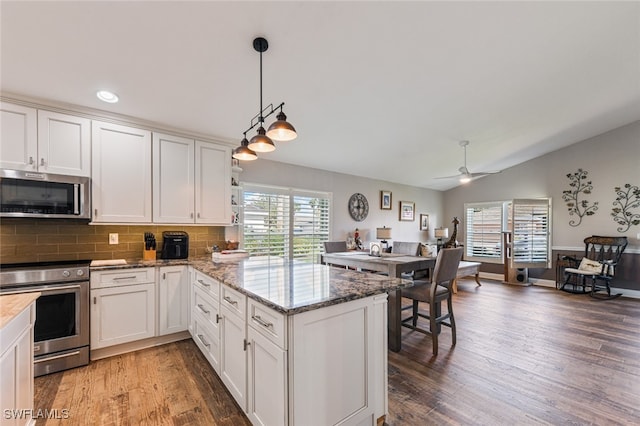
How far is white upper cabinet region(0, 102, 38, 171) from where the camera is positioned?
2.33 metres

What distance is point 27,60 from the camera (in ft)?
6.72

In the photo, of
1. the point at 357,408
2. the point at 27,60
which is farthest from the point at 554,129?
the point at 27,60

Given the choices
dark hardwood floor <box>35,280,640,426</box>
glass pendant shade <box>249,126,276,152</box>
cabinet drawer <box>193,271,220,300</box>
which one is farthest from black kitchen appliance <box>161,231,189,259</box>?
glass pendant shade <box>249,126,276,152</box>

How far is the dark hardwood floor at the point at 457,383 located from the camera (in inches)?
72.8

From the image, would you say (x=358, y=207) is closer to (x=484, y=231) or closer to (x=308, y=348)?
(x=484, y=231)

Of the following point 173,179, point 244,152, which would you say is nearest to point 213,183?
point 173,179

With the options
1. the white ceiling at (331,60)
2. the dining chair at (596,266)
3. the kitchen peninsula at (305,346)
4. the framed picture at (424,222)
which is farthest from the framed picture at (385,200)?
the kitchen peninsula at (305,346)

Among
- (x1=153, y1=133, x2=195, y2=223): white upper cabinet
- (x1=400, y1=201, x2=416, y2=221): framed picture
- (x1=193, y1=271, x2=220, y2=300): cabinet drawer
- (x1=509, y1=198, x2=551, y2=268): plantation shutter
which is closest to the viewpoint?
(x1=193, y1=271, x2=220, y2=300): cabinet drawer

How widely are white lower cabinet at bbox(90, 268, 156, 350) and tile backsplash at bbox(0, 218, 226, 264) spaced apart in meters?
0.53

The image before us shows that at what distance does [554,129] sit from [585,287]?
312cm

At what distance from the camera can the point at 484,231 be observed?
6.89 meters

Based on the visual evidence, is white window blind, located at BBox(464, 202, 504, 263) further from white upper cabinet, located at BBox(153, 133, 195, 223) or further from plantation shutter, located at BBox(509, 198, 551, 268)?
white upper cabinet, located at BBox(153, 133, 195, 223)

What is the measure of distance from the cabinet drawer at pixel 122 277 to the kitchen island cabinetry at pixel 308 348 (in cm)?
134

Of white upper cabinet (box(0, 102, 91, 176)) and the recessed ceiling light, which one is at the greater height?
the recessed ceiling light
